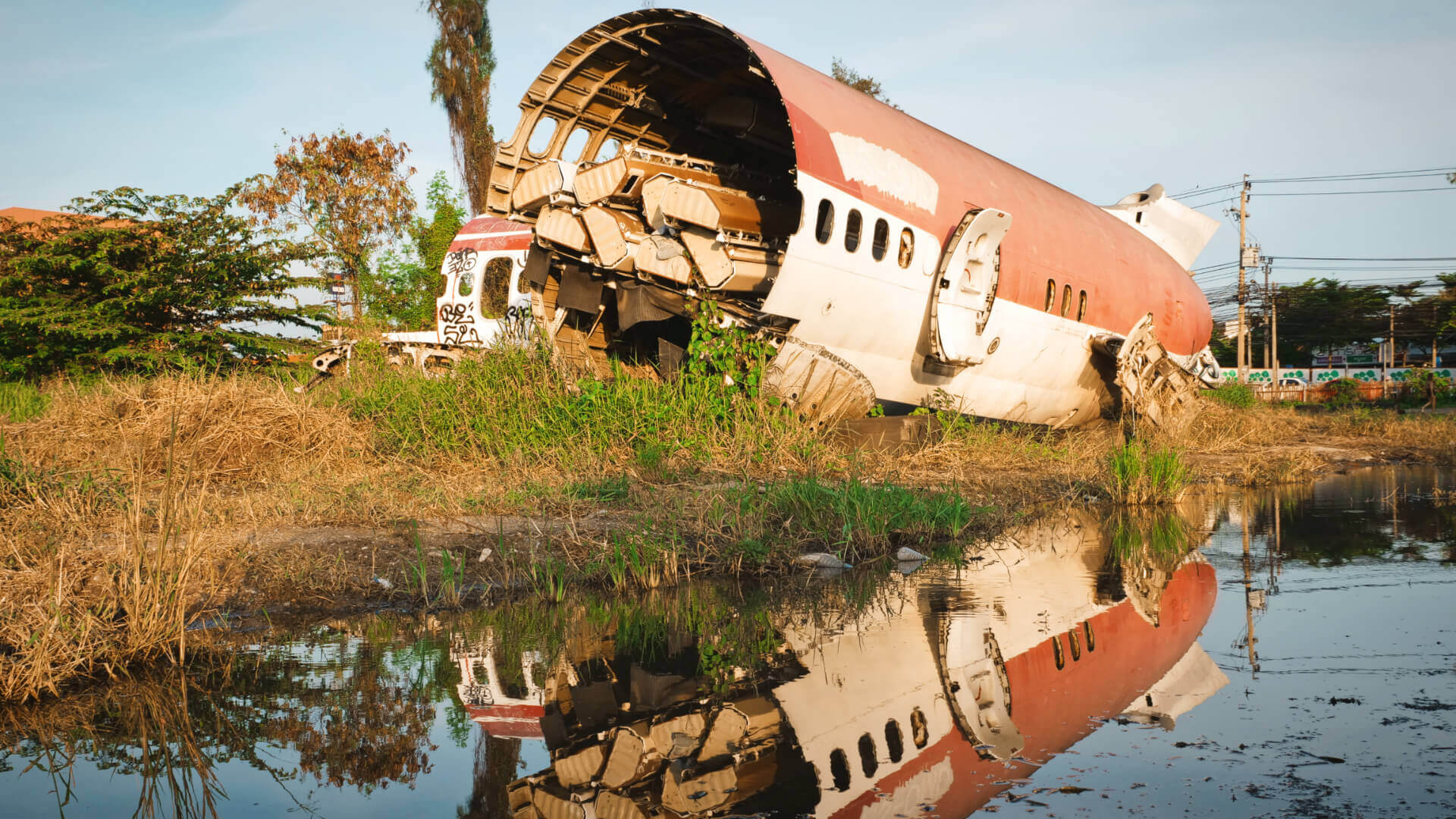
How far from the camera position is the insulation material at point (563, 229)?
11.3 m

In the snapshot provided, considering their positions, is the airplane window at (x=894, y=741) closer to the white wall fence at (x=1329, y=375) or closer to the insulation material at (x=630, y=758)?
the insulation material at (x=630, y=758)

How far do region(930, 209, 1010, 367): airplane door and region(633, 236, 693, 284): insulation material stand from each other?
9.92ft

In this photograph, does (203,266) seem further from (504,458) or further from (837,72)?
(837,72)

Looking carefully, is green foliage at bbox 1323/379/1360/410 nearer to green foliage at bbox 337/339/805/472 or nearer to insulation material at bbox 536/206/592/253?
green foliage at bbox 337/339/805/472

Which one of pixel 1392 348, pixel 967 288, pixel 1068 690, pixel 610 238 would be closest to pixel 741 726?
pixel 1068 690

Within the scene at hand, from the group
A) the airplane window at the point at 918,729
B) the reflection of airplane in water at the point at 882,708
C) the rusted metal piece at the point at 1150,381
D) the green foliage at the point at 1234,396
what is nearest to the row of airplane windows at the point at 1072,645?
the reflection of airplane in water at the point at 882,708

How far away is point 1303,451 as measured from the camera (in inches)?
659

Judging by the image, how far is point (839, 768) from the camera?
3.42 metres

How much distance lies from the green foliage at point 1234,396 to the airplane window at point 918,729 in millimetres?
22539

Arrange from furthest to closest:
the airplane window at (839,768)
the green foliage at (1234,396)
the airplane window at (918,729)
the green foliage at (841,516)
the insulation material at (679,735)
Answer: the green foliage at (1234,396) < the green foliage at (841,516) < the airplane window at (918,729) < the insulation material at (679,735) < the airplane window at (839,768)

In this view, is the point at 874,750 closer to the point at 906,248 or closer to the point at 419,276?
the point at 906,248

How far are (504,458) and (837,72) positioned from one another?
2782 cm

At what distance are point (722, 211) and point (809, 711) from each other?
745 cm

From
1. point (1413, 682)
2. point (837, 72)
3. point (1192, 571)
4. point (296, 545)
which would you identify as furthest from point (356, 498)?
point (837, 72)
